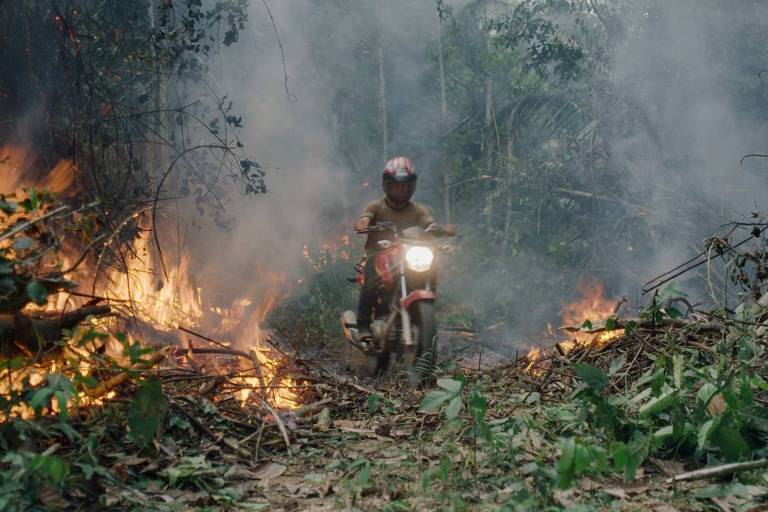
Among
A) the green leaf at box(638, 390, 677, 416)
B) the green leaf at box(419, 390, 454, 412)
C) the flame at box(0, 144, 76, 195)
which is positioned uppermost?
the flame at box(0, 144, 76, 195)

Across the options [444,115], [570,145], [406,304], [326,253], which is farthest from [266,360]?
[444,115]

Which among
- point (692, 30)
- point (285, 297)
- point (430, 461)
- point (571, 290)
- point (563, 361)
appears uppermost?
point (692, 30)

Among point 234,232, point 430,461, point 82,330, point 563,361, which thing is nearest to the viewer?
point 82,330

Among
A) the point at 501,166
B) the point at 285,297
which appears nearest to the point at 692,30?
the point at 501,166

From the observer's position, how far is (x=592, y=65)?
40.3ft

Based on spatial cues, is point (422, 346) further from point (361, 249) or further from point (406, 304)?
point (361, 249)

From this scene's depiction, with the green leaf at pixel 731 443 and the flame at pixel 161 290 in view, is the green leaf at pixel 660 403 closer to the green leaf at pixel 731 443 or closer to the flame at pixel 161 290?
the green leaf at pixel 731 443

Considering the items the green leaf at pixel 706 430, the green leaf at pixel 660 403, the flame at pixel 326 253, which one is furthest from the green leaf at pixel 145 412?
the flame at pixel 326 253

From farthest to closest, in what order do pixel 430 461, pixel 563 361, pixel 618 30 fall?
pixel 618 30 → pixel 563 361 → pixel 430 461

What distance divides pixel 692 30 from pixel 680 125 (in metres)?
1.67

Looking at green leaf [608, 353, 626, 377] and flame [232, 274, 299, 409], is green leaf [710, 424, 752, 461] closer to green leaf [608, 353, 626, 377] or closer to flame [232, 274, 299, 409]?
green leaf [608, 353, 626, 377]

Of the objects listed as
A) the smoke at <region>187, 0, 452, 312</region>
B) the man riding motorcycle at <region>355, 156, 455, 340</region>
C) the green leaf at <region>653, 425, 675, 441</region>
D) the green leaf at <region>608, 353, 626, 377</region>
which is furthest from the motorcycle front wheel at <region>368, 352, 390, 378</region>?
the smoke at <region>187, 0, 452, 312</region>

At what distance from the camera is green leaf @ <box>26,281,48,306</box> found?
2.96 m

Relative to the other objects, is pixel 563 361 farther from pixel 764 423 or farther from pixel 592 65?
pixel 592 65
